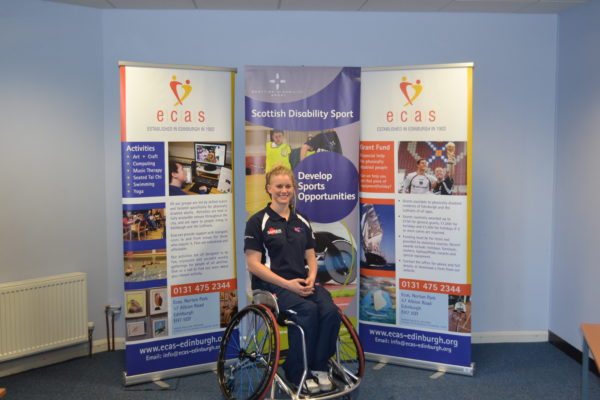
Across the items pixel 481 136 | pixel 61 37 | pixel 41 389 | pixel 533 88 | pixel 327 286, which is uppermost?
pixel 61 37

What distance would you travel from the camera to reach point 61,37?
410 cm

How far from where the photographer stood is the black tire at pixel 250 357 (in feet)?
9.84

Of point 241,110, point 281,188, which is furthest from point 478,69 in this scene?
point 281,188

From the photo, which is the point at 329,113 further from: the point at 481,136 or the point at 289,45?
the point at 481,136

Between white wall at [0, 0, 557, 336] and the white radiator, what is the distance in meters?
0.15

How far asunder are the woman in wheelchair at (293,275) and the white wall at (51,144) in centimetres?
162

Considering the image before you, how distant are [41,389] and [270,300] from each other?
178 centimetres

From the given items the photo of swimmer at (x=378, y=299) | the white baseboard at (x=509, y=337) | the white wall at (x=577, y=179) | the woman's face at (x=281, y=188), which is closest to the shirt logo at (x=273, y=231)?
the woman's face at (x=281, y=188)

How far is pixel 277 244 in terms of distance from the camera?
3453 mm

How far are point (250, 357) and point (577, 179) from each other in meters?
2.91

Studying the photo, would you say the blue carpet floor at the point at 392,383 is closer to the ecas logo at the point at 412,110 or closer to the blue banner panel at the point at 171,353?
the blue banner panel at the point at 171,353

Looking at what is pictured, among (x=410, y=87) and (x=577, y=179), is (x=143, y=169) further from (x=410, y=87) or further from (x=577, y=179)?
(x=577, y=179)

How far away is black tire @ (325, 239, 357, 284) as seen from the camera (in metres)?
4.03

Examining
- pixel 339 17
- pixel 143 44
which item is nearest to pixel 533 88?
pixel 339 17
